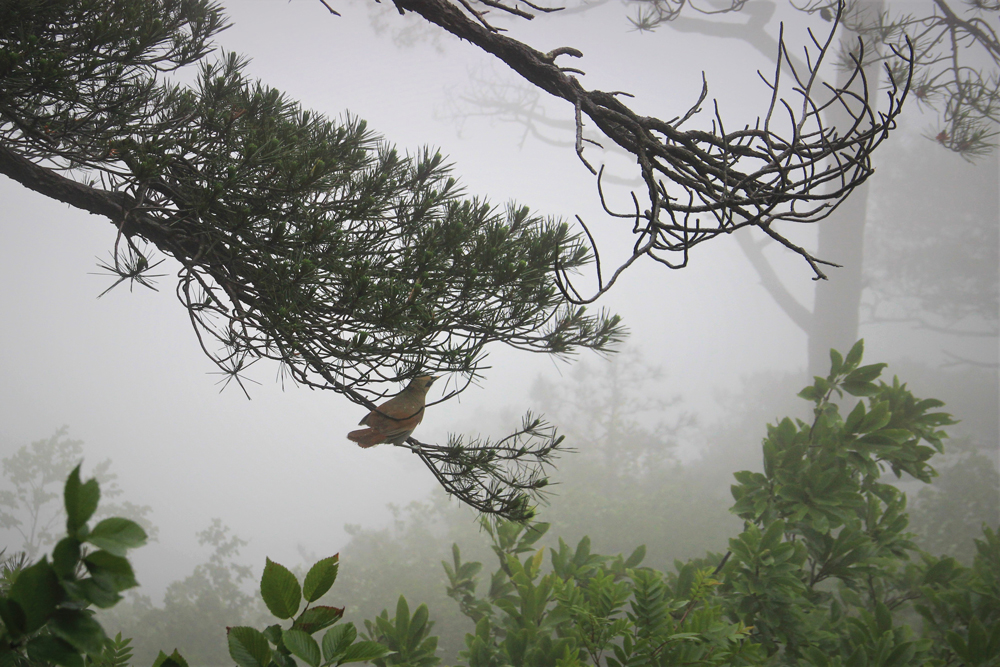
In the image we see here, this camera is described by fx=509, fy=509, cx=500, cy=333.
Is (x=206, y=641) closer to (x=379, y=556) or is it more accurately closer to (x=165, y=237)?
(x=379, y=556)

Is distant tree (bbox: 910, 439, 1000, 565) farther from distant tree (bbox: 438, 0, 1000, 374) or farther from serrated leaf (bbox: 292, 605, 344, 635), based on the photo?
serrated leaf (bbox: 292, 605, 344, 635)

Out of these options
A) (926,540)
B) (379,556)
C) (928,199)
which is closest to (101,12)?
(379,556)

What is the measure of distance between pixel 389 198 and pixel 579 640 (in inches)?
37.0

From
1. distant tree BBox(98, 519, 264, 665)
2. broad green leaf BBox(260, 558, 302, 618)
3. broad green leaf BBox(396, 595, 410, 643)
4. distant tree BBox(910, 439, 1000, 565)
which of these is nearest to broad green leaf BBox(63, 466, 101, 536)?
broad green leaf BBox(260, 558, 302, 618)

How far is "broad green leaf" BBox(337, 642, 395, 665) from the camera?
30cm

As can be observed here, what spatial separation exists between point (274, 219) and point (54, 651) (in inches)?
29.5

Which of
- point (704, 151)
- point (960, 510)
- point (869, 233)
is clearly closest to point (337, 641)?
point (704, 151)

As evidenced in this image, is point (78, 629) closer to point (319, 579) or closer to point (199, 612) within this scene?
point (319, 579)

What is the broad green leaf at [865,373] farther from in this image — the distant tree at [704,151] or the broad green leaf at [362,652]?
the broad green leaf at [362,652]

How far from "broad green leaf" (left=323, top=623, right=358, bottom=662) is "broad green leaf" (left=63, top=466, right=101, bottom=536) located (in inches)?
5.9

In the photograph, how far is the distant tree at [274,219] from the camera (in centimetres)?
80

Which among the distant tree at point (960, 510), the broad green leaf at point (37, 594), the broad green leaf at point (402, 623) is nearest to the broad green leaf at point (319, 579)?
the broad green leaf at point (37, 594)

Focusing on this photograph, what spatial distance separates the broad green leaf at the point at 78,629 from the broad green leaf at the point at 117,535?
3 cm

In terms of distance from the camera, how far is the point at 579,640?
0.90m
